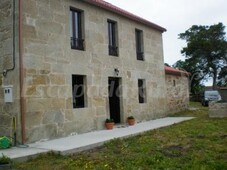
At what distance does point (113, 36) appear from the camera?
13406 mm

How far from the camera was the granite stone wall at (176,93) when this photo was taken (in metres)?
17.7

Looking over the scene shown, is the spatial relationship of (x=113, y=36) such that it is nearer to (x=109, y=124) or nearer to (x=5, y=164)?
(x=109, y=124)

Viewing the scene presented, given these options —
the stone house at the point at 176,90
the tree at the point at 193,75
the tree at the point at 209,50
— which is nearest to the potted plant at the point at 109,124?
the stone house at the point at 176,90

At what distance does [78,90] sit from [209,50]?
34916 millimetres

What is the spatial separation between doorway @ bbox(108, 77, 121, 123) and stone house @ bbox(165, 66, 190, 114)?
16.3ft

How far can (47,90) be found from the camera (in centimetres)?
966

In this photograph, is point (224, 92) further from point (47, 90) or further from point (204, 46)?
point (47, 90)

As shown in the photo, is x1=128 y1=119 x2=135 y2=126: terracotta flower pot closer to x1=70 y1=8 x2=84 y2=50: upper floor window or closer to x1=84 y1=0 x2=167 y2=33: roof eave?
x1=70 y1=8 x2=84 y2=50: upper floor window

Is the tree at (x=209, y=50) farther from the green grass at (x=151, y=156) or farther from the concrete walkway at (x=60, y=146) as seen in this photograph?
the concrete walkway at (x=60, y=146)

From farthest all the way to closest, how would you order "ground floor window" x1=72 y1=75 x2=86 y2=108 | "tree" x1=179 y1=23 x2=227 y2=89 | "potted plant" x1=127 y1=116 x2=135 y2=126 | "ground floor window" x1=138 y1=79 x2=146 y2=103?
"tree" x1=179 y1=23 x2=227 y2=89 → "ground floor window" x1=138 y1=79 x2=146 y2=103 → "potted plant" x1=127 y1=116 x2=135 y2=126 → "ground floor window" x1=72 y1=75 x2=86 y2=108

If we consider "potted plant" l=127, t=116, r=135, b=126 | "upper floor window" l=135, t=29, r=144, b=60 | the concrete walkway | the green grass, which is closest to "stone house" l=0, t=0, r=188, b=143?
"upper floor window" l=135, t=29, r=144, b=60

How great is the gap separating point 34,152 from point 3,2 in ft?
16.5

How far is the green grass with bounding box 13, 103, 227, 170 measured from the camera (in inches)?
245

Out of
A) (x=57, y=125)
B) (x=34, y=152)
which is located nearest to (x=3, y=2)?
(x=57, y=125)
